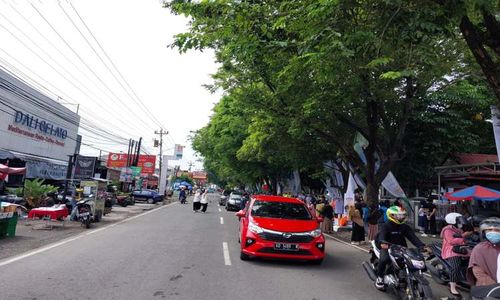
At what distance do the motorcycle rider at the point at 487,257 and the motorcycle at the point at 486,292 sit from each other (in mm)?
1255

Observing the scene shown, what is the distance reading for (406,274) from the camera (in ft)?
20.9

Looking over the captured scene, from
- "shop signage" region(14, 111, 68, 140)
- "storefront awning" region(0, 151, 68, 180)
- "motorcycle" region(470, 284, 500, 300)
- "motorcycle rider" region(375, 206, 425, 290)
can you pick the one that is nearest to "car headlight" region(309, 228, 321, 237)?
"motorcycle rider" region(375, 206, 425, 290)

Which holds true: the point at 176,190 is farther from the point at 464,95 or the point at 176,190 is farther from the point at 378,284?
the point at 378,284

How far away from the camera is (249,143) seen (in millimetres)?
24047

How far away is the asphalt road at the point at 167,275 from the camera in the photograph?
21.5ft

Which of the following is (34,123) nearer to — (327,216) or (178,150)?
(327,216)

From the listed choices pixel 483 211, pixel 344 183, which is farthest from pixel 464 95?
pixel 344 183

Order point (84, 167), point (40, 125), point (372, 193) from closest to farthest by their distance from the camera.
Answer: point (372, 193)
point (84, 167)
point (40, 125)

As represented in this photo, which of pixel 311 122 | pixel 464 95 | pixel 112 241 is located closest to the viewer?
pixel 112 241

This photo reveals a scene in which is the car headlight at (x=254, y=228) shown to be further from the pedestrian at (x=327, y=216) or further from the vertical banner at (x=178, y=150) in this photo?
the vertical banner at (x=178, y=150)

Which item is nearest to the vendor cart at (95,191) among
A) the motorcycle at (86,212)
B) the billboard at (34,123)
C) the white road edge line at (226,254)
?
the motorcycle at (86,212)

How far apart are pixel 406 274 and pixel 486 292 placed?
1818 millimetres

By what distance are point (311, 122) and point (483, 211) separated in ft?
38.6

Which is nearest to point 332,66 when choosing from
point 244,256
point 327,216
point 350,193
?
point 244,256
